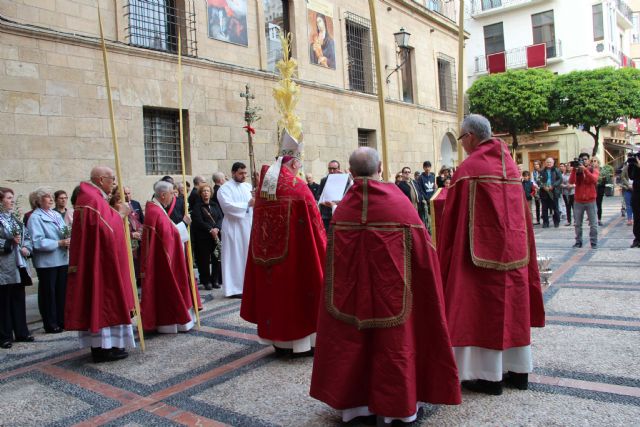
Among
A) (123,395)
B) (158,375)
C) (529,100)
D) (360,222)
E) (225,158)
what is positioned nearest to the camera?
(360,222)

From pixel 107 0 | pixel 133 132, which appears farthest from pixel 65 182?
pixel 107 0

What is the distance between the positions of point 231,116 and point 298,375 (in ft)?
28.6

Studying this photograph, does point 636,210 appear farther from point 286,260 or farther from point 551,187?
point 286,260

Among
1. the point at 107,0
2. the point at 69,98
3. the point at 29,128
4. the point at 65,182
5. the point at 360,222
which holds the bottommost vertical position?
the point at 360,222

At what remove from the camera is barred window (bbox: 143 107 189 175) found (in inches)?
410

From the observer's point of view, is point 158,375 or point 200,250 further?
point 200,250

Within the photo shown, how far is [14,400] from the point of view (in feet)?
12.4

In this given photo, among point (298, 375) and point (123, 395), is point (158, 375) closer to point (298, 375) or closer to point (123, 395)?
point (123, 395)

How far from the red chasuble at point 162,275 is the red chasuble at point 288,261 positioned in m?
1.24

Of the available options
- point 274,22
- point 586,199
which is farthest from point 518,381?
point 274,22

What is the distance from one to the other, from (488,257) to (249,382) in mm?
1961

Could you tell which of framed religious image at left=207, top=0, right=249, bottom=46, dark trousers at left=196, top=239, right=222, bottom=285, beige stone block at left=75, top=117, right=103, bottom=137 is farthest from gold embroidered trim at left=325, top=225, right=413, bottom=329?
framed religious image at left=207, top=0, right=249, bottom=46

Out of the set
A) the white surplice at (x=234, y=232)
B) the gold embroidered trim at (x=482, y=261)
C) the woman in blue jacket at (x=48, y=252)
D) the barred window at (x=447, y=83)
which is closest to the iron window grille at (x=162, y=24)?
the white surplice at (x=234, y=232)

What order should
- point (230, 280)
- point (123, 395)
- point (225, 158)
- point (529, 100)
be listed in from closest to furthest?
point (123, 395), point (230, 280), point (225, 158), point (529, 100)
